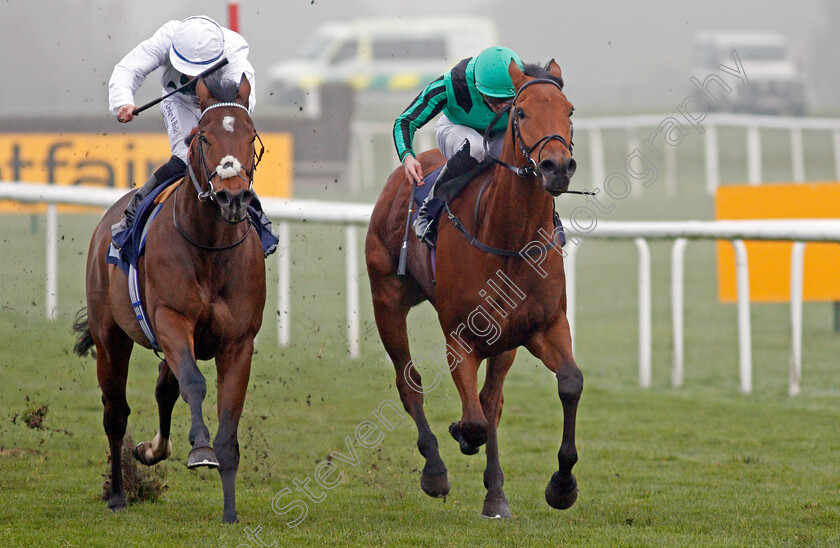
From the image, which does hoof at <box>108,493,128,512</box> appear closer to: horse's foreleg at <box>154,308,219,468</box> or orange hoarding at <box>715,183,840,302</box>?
horse's foreleg at <box>154,308,219,468</box>

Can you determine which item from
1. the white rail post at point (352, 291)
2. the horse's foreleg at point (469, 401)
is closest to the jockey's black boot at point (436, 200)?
the horse's foreleg at point (469, 401)

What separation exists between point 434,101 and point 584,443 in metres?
2.05

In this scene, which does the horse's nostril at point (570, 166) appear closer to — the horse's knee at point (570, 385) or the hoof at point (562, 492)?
the horse's knee at point (570, 385)

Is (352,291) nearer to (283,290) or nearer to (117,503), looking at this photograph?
(283,290)

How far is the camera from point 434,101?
16.2 ft

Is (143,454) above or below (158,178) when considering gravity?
below

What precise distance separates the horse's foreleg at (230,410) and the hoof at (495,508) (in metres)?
0.97

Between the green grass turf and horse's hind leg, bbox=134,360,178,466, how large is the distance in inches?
7.4

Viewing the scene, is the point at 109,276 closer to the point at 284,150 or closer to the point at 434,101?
the point at 434,101

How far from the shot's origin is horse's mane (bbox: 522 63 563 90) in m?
4.08

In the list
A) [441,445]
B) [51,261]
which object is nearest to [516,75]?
[441,445]

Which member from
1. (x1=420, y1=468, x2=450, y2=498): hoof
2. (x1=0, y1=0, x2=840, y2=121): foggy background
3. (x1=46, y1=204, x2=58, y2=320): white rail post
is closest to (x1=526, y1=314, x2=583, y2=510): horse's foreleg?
(x1=420, y1=468, x2=450, y2=498): hoof

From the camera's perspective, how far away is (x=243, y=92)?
4109 mm

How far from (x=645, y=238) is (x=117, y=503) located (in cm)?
400
